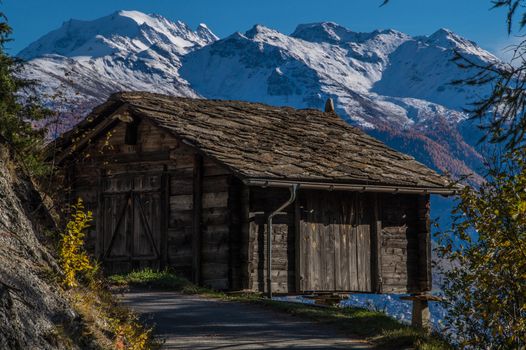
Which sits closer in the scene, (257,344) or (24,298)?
(24,298)

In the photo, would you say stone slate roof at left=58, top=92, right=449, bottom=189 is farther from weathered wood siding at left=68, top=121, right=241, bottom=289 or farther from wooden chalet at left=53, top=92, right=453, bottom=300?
weathered wood siding at left=68, top=121, right=241, bottom=289

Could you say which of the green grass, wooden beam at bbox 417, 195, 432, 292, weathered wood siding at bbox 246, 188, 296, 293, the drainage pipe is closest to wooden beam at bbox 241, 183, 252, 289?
weathered wood siding at bbox 246, 188, 296, 293

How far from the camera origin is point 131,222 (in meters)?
21.8

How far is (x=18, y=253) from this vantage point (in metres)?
8.50

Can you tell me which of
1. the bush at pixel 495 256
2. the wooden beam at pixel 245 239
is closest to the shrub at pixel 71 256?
the bush at pixel 495 256

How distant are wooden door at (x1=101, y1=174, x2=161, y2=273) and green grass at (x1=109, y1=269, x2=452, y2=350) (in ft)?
9.21

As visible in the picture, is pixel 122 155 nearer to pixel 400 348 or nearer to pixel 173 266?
pixel 173 266

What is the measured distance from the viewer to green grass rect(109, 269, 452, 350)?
1133cm

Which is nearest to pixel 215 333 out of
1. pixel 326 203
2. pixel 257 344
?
pixel 257 344

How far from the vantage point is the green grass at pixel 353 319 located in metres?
11.3

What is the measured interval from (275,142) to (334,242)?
9.18 feet

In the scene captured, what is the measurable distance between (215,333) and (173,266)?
28.7 ft

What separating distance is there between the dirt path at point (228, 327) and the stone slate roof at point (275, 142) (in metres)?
4.32

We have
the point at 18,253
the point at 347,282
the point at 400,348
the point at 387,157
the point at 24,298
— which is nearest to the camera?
the point at 24,298
